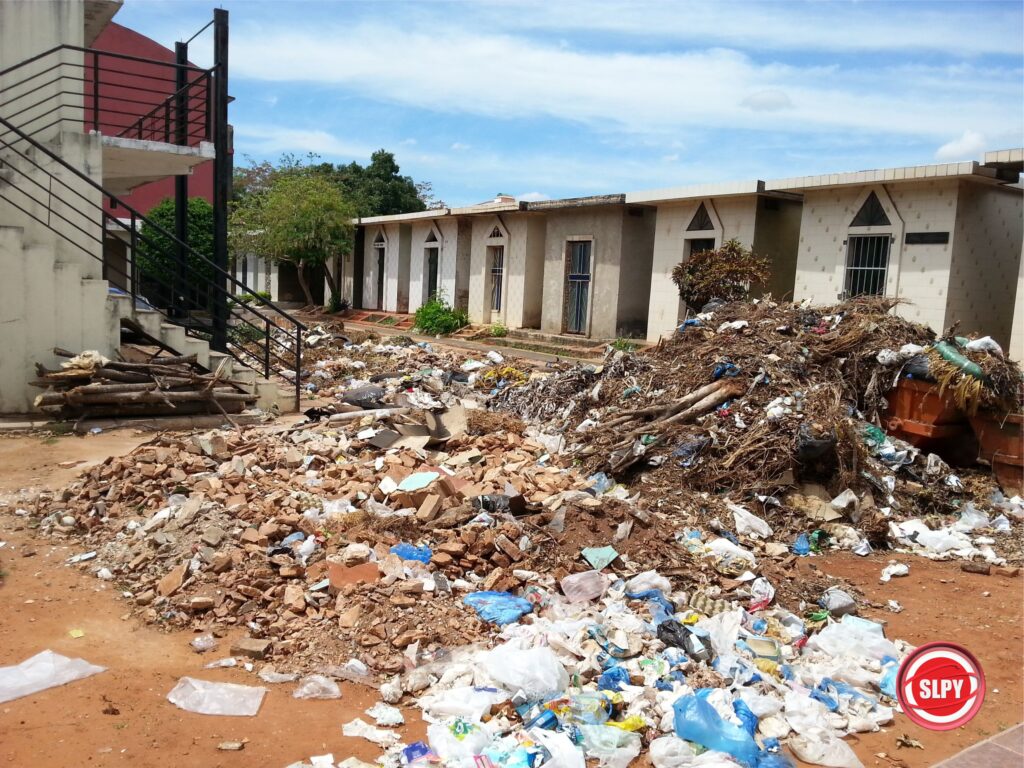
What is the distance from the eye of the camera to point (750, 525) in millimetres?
6285

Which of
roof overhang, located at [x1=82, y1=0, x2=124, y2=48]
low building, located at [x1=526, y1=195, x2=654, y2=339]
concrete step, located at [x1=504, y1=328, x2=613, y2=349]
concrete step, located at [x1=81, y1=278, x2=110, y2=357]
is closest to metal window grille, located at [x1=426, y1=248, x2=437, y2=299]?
concrete step, located at [x1=504, y1=328, x2=613, y2=349]

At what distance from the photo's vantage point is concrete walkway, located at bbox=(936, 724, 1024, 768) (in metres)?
3.43

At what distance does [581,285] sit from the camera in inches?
758

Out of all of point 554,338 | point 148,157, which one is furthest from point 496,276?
point 148,157

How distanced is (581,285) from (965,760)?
16.3 meters

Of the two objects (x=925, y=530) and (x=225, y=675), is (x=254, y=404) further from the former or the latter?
(x=925, y=530)

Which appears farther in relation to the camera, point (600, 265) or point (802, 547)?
point (600, 265)

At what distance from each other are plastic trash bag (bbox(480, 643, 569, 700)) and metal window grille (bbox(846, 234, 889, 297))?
1126 cm

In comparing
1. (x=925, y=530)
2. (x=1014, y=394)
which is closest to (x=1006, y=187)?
(x=1014, y=394)

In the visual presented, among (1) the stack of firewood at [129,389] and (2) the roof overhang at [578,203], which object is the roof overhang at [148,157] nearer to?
(1) the stack of firewood at [129,389]

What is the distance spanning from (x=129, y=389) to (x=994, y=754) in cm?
832

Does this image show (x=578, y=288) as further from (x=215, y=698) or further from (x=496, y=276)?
(x=215, y=698)

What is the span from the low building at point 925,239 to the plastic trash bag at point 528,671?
1022cm

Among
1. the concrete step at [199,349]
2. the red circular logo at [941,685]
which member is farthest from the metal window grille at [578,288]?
the red circular logo at [941,685]
